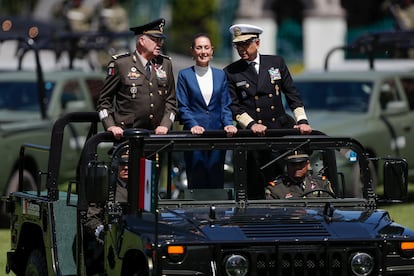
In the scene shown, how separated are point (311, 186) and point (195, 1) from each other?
35.2m

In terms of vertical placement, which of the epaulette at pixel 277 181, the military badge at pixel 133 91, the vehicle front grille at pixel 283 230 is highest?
the military badge at pixel 133 91

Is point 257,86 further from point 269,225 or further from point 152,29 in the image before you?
point 269,225

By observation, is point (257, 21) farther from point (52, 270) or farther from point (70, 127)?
point (52, 270)

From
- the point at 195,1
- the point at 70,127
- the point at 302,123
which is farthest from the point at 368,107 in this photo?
the point at 195,1

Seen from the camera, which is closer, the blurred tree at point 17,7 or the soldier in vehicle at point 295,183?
the soldier in vehicle at point 295,183

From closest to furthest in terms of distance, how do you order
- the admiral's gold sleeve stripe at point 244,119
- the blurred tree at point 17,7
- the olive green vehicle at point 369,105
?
the admiral's gold sleeve stripe at point 244,119 → the olive green vehicle at point 369,105 → the blurred tree at point 17,7

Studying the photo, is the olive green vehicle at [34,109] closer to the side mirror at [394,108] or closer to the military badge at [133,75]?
the side mirror at [394,108]

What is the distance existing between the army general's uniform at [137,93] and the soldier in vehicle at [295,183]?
4.04 ft

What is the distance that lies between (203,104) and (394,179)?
1.88m

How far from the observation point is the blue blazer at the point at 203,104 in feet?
34.7

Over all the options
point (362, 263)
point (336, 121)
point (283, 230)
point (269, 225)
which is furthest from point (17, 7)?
point (362, 263)

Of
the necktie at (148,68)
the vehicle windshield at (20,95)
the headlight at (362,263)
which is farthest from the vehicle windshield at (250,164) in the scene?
the vehicle windshield at (20,95)

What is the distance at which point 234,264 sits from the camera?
8.22 metres

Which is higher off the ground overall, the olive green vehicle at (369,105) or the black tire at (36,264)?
the olive green vehicle at (369,105)
